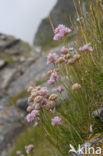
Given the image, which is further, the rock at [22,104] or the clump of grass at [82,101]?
the rock at [22,104]

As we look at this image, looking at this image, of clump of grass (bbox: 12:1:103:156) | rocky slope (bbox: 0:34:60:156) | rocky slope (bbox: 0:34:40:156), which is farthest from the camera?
rocky slope (bbox: 0:34:60:156)

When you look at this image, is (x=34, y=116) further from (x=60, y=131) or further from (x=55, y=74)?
(x=55, y=74)

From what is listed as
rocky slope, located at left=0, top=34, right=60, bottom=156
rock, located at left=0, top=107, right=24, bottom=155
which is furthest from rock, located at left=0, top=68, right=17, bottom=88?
rock, located at left=0, top=107, right=24, bottom=155

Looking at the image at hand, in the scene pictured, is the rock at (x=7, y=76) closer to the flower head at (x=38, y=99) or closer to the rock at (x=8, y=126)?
the rock at (x=8, y=126)

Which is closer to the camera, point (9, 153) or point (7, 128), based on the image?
point (9, 153)

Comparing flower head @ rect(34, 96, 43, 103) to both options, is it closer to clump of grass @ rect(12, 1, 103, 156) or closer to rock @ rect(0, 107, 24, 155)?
clump of grass @ rect(12, 1, 103, 156)

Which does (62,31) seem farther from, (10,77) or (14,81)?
(10,77)

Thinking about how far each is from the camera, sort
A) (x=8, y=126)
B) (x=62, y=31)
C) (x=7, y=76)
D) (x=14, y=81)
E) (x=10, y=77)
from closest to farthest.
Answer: (x=62, y=31)
(x=8, y=126)
(x=14, y=81)
(x=10, y=77)
(x=7, y=76)

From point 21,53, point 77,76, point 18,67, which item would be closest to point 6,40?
point 21,53

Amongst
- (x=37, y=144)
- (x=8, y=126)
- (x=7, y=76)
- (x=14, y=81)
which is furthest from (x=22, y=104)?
(x=7, y=76)

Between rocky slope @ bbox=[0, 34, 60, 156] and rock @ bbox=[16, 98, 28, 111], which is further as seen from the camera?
rock @ bbox=[16, 98, 28, 111]

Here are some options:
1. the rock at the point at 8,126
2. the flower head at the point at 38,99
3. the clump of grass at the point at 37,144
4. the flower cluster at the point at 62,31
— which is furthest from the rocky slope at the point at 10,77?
the flower cluster at the point at 62,31
